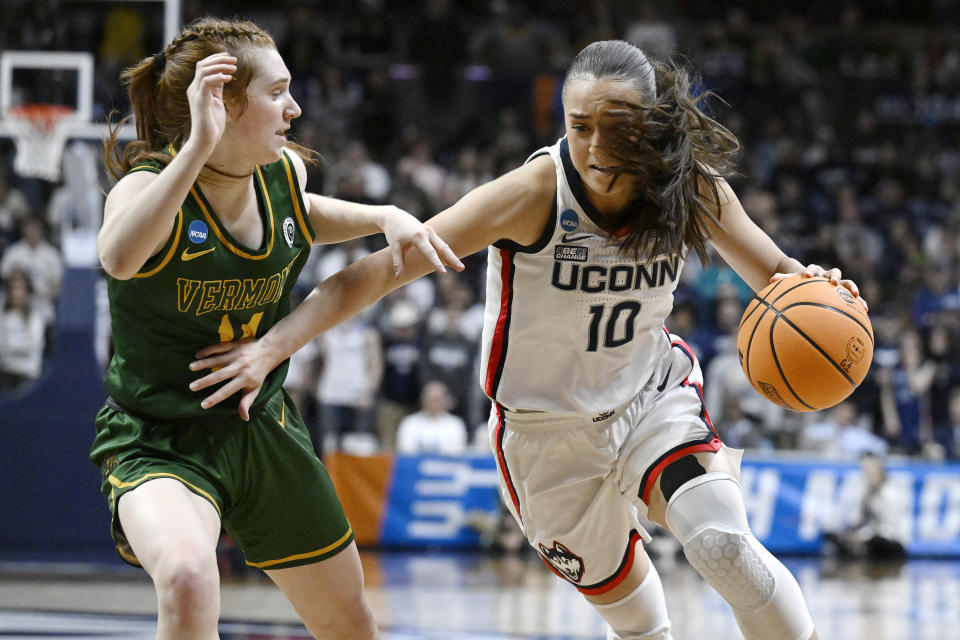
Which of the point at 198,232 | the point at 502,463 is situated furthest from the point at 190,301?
the point at 502,463

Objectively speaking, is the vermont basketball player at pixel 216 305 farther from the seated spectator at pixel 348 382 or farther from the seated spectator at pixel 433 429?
the seated spectator at pixel 348 382

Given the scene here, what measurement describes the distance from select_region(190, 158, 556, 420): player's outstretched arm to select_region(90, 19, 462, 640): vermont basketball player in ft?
0.28

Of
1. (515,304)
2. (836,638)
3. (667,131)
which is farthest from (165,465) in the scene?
(836,638)

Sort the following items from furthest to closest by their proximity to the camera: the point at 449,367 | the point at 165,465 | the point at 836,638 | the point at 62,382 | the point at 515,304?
1. the point at 449,367
2. the point at 62,382
3. the point at 836,638
4. the point at 515,304
5. the point at 165,465

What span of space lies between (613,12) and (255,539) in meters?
14.5

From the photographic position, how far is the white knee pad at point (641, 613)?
3.85 meters

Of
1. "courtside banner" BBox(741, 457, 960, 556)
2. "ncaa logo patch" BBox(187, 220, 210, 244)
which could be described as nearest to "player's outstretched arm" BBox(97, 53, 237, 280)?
"ncaa logo patch" BBox(187, 220, 210, 244)

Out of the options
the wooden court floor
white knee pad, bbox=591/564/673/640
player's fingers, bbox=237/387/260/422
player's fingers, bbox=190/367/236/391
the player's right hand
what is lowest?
the wooden court floor

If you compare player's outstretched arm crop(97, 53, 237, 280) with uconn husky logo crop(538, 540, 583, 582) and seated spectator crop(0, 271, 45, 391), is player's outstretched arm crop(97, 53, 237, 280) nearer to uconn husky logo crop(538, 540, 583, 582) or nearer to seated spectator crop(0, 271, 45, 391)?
uconn husky logo crop(538, 540, 583, 582)

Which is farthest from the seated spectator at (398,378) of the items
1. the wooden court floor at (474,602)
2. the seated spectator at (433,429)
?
the wooden court floor at (474,602)

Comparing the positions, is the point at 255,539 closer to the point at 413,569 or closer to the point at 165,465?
the point at 165,465

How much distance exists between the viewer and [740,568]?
3295mm

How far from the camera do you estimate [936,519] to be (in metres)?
10.2

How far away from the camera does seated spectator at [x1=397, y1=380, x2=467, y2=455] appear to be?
34.1 ft
